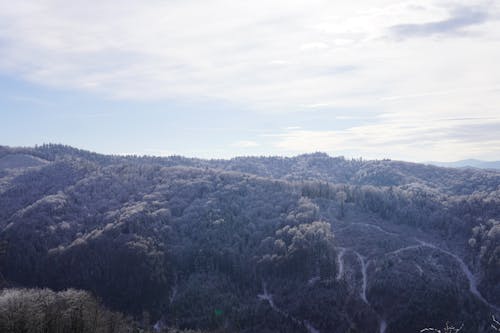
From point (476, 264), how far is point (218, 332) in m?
106

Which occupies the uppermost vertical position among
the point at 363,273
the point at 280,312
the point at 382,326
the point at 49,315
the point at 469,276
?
the point at 49,315

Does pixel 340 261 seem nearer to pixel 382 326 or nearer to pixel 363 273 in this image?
pixel 363 273

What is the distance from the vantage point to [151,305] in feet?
576

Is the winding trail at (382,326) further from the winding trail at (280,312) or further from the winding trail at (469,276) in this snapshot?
the winding trail at (469,276)

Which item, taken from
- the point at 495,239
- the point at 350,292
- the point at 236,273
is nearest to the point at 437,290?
the point at 350,292

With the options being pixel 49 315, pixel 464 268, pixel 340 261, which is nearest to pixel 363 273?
pixel 340 261

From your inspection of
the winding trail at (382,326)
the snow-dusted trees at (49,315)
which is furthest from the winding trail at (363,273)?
the snow-dusted trees at (49,315)

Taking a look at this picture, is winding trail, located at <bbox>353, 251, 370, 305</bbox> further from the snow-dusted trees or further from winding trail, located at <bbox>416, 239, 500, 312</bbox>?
the snow-dusted trees

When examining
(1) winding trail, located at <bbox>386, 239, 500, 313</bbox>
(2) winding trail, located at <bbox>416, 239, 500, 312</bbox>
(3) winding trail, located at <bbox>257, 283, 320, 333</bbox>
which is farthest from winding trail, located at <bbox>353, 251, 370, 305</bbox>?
(2) winding trail, located at <bbox>416, 239, 500, 312</bbox>

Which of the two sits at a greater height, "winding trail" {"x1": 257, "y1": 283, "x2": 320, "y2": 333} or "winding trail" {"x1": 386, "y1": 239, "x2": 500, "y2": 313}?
"winding trail" {"x1": 386, "y1": 239, "x2": 500, "y2": 313}

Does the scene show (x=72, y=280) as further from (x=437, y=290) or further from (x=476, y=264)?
(x=476, y=264)

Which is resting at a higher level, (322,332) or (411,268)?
(411,268)

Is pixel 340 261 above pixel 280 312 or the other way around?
above

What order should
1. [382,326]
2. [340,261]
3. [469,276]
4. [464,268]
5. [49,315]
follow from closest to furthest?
[49,315] → [382,326] → [469,276] → [464,268] → [340,261]
